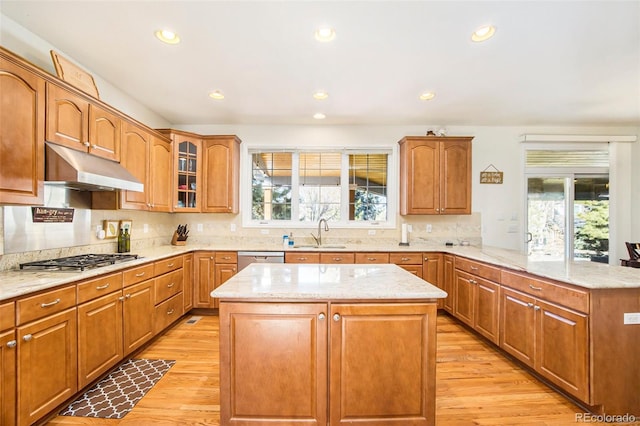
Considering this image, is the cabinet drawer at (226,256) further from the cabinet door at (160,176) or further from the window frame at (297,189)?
the cabinet door at (160,176)

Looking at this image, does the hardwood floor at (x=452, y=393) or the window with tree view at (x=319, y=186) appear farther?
the window with tree view at (x=319, y=186)

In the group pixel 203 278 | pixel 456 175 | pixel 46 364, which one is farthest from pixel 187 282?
pixel 456 175

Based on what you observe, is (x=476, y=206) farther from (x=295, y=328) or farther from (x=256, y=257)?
(x=295, y=328)

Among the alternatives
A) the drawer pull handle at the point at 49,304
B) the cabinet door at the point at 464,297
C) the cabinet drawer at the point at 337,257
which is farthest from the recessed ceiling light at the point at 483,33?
the drawer pull handle at the point at 49,304

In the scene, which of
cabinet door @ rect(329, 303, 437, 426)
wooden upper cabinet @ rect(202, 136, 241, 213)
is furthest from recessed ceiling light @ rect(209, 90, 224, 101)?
cabinet door @ rect(329, 303, 437, 426)

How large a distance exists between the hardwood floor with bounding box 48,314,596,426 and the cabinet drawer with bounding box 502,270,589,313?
718 mm

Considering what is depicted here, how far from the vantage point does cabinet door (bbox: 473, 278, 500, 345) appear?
2578 mm

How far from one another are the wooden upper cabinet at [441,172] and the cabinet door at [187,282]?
309 cm

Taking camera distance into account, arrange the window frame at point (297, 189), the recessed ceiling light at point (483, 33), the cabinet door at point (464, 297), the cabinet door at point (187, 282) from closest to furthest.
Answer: the recessed ceiling light at point (483, 33) < the cabinet door at point (464, 297) < the cabinet door at point (187, 282) < the window frame at point (297, 189)

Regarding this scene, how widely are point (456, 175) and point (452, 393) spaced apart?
2746 millimetres

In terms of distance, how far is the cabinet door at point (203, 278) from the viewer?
352 cm

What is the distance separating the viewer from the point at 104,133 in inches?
95.2

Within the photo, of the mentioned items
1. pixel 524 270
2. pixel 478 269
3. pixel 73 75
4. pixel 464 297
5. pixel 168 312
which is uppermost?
pixel 73 75

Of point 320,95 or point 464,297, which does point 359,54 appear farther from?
point 464,297
